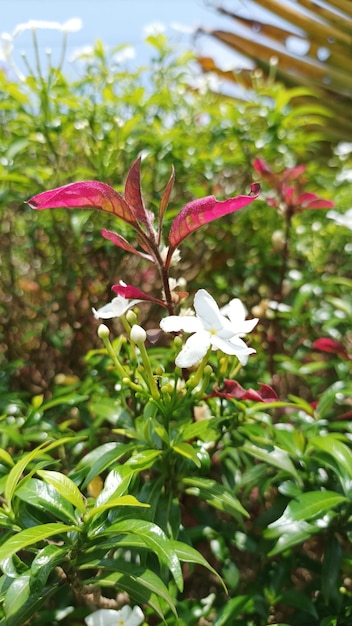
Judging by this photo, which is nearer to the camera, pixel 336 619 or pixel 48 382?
pixel 336 619

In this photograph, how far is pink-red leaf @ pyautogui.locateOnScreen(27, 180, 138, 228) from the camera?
0.80 meters

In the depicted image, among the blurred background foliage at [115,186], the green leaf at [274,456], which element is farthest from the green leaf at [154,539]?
the blurred background foliage at [115,186]

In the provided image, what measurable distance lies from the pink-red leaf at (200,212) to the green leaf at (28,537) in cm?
42

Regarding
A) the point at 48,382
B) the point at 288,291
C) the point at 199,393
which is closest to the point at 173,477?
the point at 199,393

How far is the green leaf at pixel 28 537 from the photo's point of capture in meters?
0.71

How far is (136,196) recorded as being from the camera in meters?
0.89

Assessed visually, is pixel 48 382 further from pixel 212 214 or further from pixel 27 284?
pixel 212 214

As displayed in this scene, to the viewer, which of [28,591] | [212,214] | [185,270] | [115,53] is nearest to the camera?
[28,591]

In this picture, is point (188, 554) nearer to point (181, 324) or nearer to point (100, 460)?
point (100, 460)

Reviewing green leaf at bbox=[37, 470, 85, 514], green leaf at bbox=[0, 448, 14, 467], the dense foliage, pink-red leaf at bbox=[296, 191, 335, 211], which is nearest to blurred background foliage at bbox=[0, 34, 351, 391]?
the dense foliage

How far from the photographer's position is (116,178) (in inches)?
68.4

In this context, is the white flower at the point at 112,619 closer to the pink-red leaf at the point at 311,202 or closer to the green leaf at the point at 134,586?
the green leaf at the point at 134,586

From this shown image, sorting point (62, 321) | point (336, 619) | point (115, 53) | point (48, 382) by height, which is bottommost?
point (48, 382)

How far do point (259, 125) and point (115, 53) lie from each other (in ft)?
1.70
